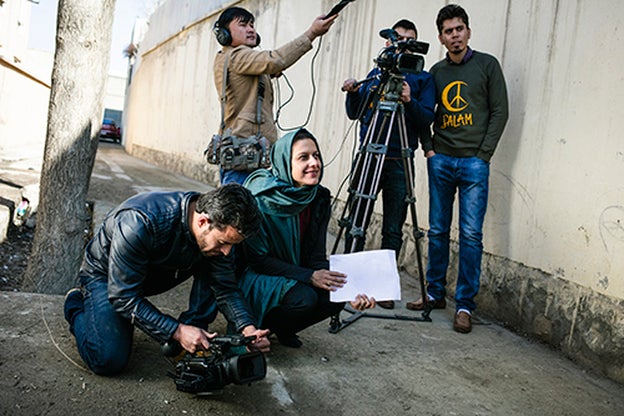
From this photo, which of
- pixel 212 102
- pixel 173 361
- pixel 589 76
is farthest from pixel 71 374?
pixel 212 102

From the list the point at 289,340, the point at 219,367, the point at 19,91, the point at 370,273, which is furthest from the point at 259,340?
the point at 19,91

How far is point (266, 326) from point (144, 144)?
17.0 m

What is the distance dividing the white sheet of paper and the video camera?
66cm

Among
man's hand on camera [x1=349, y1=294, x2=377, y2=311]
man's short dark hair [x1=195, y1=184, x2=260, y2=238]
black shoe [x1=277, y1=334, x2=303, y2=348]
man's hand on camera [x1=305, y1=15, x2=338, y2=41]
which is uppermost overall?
man's hand on camera [x1=305, y1=15, x2=338, y2=41]

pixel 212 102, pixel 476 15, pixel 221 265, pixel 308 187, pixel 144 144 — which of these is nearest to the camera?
pixel 221 265

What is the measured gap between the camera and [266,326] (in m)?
2.92

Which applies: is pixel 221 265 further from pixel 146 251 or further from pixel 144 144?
pixel 144 144

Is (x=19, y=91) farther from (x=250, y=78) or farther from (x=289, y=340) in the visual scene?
(x=289, y=340)

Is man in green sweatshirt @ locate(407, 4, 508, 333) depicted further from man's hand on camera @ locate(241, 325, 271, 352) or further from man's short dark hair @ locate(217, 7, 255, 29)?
man's hand on camera @ locate(241, 325, 271, 352)

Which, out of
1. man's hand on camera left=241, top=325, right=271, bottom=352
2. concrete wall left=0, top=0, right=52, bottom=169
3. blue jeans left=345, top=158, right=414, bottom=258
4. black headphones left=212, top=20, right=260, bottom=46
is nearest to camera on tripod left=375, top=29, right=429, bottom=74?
blue jeans left=345, top=158, right=414, bottom=258

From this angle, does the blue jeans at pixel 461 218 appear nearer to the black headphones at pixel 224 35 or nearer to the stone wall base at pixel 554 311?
the stone wall base at pixel 554 311

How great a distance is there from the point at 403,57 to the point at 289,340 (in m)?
1.70

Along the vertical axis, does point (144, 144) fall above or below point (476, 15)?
below

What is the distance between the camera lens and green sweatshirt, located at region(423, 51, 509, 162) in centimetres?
363
